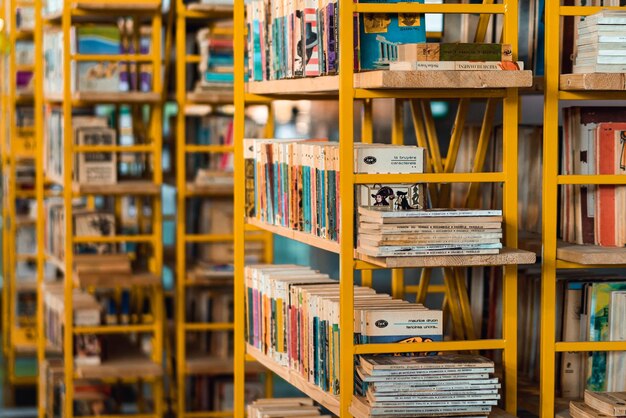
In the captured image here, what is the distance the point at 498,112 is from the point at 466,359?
183 cm

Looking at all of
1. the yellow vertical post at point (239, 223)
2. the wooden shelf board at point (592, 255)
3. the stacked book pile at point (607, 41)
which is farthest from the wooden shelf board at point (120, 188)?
the stacked book pile at point (607, 41)

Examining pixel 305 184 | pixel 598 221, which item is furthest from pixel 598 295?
pixel 305 184

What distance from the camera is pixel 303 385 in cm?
370

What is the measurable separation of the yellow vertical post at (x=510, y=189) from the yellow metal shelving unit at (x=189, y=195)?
2.45 meters

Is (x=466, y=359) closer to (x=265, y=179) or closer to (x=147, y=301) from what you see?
(x=265, y=179)

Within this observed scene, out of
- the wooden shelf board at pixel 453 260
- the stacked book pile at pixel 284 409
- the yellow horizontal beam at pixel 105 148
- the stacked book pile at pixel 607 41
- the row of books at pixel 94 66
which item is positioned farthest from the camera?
the row of books at pixel 94 66

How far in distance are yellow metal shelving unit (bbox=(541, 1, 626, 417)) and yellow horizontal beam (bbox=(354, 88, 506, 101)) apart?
0.18 m

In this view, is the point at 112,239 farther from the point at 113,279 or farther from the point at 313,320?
the point at 313,320

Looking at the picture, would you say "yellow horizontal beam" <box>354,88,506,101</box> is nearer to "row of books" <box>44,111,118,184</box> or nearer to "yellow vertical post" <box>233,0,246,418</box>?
"yellow vertical post" <box>233,0,246,418</box>

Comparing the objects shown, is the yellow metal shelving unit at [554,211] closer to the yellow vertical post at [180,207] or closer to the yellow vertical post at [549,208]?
the yellow vertical post at [549,208]

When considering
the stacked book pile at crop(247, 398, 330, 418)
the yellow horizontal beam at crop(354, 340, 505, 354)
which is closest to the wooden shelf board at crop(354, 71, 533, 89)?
the yellow horizontal beam at crop(354, 340, 505, 354)

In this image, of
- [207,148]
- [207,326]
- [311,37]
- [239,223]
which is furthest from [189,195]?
[311,37]

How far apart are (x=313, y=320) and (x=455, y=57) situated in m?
0.94

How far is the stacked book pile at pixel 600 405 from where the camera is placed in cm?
331
